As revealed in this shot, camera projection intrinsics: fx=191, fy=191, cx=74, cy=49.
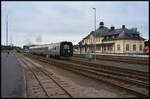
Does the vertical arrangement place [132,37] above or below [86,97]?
above

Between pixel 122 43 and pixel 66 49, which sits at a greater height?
pixel 122 43

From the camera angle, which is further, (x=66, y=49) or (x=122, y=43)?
(x=122, y=43)

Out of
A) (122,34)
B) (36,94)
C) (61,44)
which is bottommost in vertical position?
(36,94)

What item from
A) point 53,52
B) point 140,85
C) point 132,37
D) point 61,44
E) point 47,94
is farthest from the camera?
point 132,37

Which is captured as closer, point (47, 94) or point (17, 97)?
point (17, 97)

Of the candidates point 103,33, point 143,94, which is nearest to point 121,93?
point 143,94

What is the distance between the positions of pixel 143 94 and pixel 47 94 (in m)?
4.15

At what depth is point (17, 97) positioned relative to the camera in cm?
782

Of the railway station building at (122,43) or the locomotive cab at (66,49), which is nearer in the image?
the locomotive cab at (66,49)

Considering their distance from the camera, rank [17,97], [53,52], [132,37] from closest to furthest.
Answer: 1. [17,97]
2. [53,52]
3. [132,37]

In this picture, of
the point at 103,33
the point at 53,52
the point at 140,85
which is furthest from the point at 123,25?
the point at 140,85

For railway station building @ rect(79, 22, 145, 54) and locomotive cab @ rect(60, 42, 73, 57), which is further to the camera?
railway station building @ rect(79, 22, 145, 54)

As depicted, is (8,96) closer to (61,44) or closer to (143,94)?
(143,94)

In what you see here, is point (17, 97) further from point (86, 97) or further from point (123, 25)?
point (123, 25)
